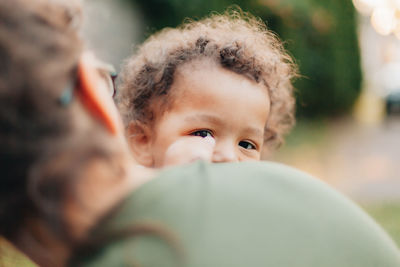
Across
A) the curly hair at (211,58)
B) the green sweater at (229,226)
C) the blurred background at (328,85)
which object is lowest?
the green sweater at (229,226)

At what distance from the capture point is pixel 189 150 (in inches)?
86.5

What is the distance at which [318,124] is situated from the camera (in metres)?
13.4

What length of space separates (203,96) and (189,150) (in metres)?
0.31

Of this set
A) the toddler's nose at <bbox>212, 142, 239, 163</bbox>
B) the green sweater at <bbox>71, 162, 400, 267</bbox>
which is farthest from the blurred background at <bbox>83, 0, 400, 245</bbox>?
the green sweater at <bbox>71, 162, 400, 267</bbox>

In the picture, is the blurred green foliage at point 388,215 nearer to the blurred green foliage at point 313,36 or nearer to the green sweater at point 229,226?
the green sweater at point 229,226

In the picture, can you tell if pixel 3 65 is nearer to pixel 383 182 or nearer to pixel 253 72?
pixel 253 72

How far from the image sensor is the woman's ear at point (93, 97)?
1150 mm

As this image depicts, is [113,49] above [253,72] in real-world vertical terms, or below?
above

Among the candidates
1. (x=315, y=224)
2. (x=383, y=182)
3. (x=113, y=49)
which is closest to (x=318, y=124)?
(x=383, y=182)

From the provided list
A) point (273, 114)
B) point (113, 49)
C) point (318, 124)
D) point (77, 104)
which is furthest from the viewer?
point (318, 124)

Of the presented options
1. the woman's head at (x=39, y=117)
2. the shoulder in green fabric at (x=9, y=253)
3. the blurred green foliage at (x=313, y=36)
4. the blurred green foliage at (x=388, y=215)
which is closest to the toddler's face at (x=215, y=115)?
the shoulder in green fabric at (x=9, y=253)

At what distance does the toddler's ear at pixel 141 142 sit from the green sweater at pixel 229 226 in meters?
1.22

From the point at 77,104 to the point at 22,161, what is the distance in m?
0.18

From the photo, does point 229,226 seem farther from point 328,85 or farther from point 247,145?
point 328,85
